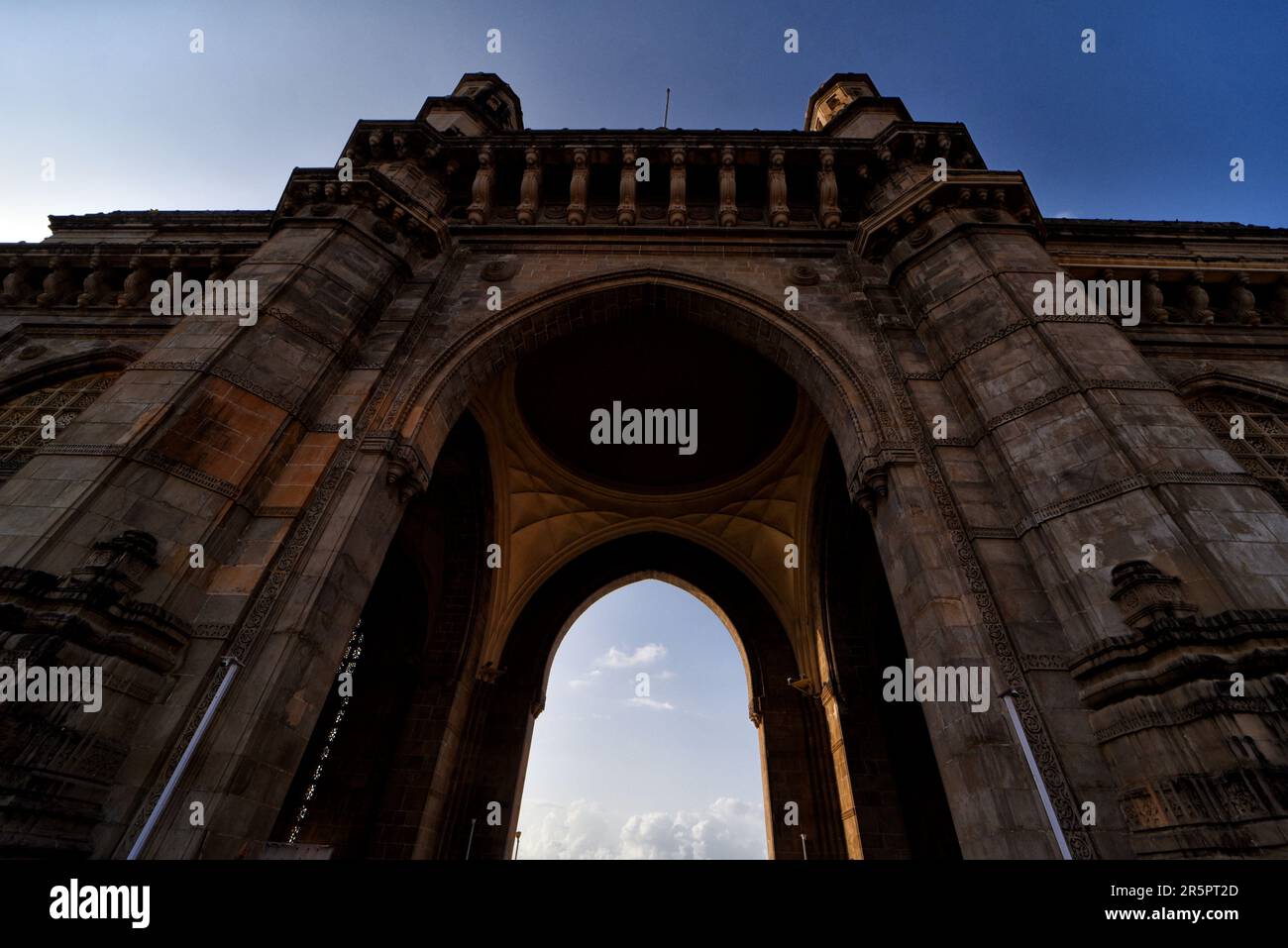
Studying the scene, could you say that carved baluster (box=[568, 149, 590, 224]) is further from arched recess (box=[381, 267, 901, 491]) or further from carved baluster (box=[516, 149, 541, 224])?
arched recess (box=[381, 267, 901, 491])

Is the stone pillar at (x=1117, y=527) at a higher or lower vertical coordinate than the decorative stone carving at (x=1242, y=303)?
lower

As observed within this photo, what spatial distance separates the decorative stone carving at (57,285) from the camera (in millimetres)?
10617

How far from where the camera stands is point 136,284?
34.6 feet

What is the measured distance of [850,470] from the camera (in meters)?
7.01

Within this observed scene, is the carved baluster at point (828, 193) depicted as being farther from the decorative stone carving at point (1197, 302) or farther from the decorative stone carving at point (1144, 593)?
the decorative stone carving at point (1144, 593)

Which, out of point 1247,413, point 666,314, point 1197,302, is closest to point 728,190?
point 666,314

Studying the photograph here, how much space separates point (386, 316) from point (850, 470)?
721 centimetres

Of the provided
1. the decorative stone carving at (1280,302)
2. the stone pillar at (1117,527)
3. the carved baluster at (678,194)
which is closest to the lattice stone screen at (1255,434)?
the decorative stone carving at (1280,302)

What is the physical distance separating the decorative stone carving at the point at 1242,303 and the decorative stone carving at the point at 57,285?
881 inches

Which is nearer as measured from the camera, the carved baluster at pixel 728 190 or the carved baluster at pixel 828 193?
the carved baluster at pixel 828 193

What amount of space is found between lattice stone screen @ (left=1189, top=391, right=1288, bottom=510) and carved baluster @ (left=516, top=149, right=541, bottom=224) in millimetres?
11834

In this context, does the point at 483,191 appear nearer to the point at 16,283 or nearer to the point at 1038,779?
the point at 16,283
